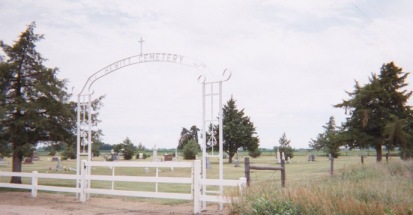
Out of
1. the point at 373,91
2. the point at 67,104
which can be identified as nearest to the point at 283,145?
the point at 373,91

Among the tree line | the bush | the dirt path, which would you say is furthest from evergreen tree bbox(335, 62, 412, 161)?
the bush

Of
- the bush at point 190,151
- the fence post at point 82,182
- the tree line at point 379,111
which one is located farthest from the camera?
the bush at point 190,151

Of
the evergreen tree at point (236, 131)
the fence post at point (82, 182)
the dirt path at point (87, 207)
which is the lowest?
the dirt path at point (87, 207)

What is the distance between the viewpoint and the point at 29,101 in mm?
19297

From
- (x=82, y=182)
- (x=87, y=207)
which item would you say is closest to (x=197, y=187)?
(x=87, y=207)

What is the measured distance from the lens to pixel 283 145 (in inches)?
2564

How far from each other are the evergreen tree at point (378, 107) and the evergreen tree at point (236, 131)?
23893 millimetres

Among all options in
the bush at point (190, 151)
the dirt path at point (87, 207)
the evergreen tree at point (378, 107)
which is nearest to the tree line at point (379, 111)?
the evergreen tree at point (378, 107)

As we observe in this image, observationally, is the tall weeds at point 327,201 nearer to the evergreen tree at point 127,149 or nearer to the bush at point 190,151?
the bush at point 190,151

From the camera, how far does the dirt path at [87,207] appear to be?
1182 cm

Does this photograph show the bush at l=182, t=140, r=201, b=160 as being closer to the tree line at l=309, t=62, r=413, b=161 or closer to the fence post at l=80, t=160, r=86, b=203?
the tree line at l=309, t=62, r=413, b=161

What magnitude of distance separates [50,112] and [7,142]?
2.28m

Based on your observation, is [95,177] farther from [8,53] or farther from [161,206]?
[8,53]

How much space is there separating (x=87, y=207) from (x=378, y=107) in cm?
1879
